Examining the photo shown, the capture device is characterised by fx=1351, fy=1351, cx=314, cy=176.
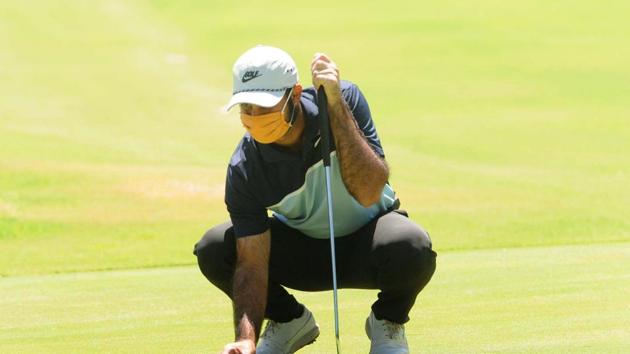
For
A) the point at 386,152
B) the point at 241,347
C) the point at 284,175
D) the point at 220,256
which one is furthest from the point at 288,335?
the point at 386,152

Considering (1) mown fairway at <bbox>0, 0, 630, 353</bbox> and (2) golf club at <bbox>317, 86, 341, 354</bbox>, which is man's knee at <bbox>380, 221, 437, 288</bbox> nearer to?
(2) golf club at <bbox>317, 86, 341, 354</bbox>

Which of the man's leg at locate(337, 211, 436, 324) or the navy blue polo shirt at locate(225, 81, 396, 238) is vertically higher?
the navy blue polo shirt at locate(225, 81, 396, 238)

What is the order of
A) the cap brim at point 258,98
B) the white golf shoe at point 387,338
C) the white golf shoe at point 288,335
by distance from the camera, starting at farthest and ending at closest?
the white golf shoe at point 288,335
the white golf shoe at point 387,338
the cap brim at point 258,98

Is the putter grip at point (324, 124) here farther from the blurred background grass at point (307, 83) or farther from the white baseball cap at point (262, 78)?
the blurred background grass at point (307, 83)

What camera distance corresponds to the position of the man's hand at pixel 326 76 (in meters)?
4.07

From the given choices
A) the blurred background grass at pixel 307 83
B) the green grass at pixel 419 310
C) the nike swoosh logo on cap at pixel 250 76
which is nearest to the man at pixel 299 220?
the nike swoosh logo on cap at pixel 250 76

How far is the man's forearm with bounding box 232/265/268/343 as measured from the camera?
13.6 ft

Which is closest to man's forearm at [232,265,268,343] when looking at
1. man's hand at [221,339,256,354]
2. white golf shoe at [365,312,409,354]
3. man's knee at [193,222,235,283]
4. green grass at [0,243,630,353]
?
man's hand at [221,339,256,354]

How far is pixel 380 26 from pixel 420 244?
20.7 meters

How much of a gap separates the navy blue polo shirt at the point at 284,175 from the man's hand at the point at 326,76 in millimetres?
153

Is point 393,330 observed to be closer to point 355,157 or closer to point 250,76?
point 355,157

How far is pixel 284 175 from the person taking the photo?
432 centimetres

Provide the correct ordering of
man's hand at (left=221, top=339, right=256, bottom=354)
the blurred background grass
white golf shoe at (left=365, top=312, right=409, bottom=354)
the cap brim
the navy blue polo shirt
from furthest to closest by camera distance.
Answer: the blurred background grass < white golf shoe at (left=365, top=312, right=409, bottom=354) < the navy blue polo shirt < the cap brim < man's hand at (left=221, top=339, right=256, bottom=354)

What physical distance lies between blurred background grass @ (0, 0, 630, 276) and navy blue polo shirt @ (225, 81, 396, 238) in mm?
5102
